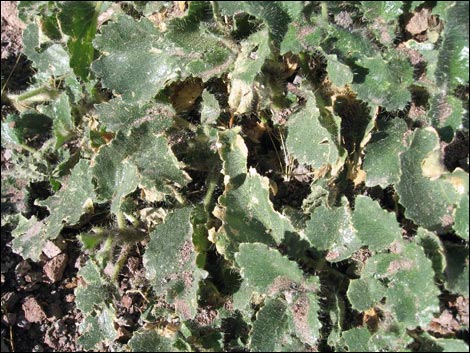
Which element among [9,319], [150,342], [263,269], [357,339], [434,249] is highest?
[434,249]

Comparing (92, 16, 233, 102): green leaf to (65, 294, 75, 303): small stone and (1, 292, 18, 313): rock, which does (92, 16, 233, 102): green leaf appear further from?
(1, 292, 18, 313): rock

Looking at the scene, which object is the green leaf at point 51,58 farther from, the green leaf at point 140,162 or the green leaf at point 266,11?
the green leaf at point 266,11

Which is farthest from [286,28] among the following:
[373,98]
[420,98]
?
[420,98]

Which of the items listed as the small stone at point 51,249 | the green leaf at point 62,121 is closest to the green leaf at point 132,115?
the green leaf at point 62,121

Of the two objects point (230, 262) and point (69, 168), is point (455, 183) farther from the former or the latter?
point (69, 168)

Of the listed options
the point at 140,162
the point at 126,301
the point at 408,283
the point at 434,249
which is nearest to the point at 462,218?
the point at 434,249

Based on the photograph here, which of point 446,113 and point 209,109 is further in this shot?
point 209,109

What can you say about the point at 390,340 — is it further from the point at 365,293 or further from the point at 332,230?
the point at 332,230

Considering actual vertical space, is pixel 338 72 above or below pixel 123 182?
above
